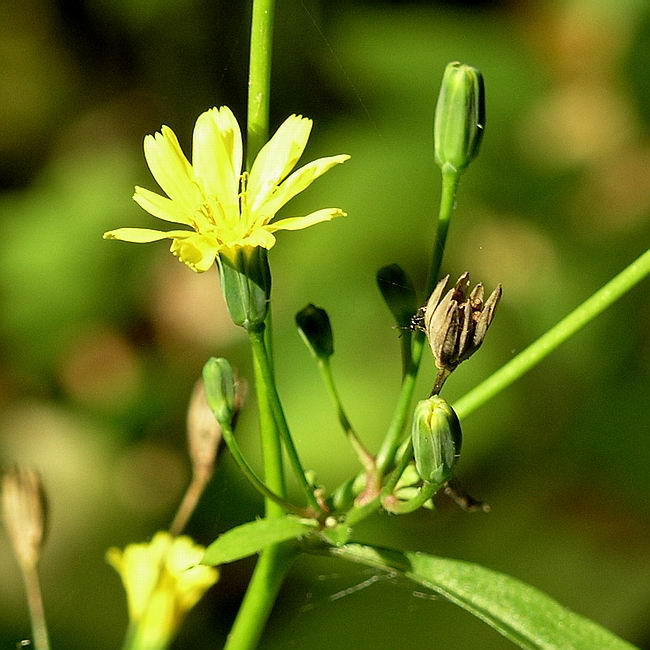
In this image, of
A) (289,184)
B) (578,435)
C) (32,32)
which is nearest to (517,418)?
(578,435)

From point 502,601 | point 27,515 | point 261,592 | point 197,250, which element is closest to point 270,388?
point 197,250

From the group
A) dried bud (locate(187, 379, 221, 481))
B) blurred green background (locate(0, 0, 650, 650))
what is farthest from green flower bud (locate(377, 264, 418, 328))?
blurred green background (locate(0, 0, 650, 650))

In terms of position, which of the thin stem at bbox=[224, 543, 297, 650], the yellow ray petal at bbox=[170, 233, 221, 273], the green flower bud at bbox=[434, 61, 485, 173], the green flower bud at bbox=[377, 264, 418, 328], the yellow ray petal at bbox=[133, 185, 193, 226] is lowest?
the thin stem at bbox=[224, 543, 297, 650]

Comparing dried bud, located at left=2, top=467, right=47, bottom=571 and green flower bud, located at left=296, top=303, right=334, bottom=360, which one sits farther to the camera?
dried bud, located at left=2, top=467, right=47, bottom=571

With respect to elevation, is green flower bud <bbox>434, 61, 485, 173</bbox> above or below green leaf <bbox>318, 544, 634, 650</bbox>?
above

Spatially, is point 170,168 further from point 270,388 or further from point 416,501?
point 416,501

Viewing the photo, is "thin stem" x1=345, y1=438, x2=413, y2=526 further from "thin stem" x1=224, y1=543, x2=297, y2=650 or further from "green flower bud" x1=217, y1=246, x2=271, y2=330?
"green flower bud" x1=217, y1=246, x2=271, y2=330

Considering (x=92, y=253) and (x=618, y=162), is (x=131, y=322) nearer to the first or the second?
(x=92, y=253)
